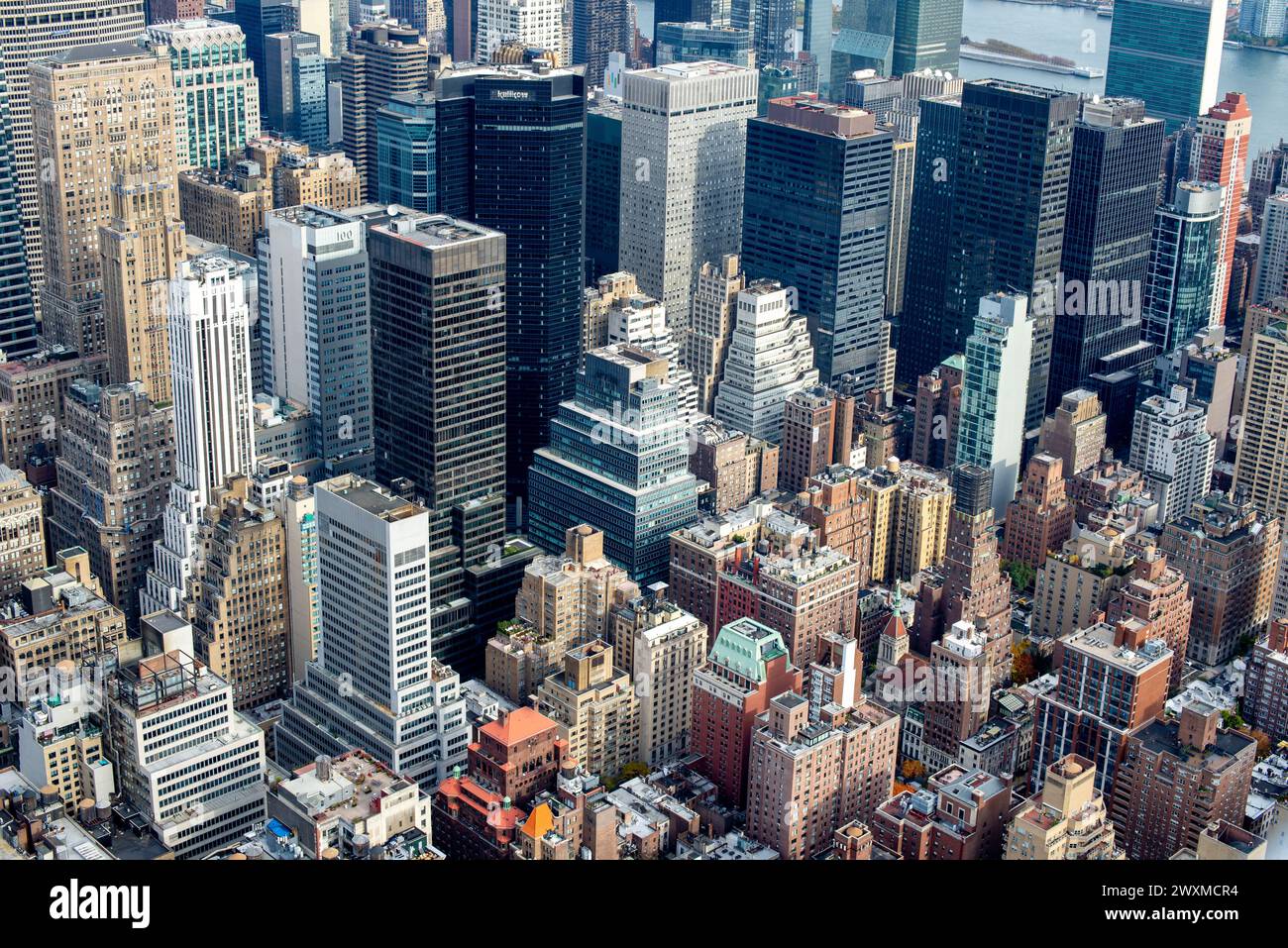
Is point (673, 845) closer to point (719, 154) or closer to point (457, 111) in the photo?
point (457, 111)

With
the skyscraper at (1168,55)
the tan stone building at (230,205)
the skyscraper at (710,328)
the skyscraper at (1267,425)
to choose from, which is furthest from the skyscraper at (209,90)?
the skyscraper at (1168,55)

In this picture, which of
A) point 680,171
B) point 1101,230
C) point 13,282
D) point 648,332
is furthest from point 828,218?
point 13,282

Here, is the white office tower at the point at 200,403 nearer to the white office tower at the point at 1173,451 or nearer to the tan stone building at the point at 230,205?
the tan stone building at the point at 230,205

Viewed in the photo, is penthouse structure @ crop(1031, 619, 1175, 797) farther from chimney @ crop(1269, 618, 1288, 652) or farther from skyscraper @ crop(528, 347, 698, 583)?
skyscraper @ crop(528, 347, 698, 583)

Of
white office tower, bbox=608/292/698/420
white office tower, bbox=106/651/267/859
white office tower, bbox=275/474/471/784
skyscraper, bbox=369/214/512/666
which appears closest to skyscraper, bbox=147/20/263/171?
white office tower, bbox=608/292/698/420

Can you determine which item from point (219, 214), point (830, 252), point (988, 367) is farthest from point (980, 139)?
point (219, 214)

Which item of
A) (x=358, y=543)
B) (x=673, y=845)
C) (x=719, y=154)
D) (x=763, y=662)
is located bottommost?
(x=673, y=845)

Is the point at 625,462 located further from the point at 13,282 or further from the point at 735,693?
the point at 13,282
